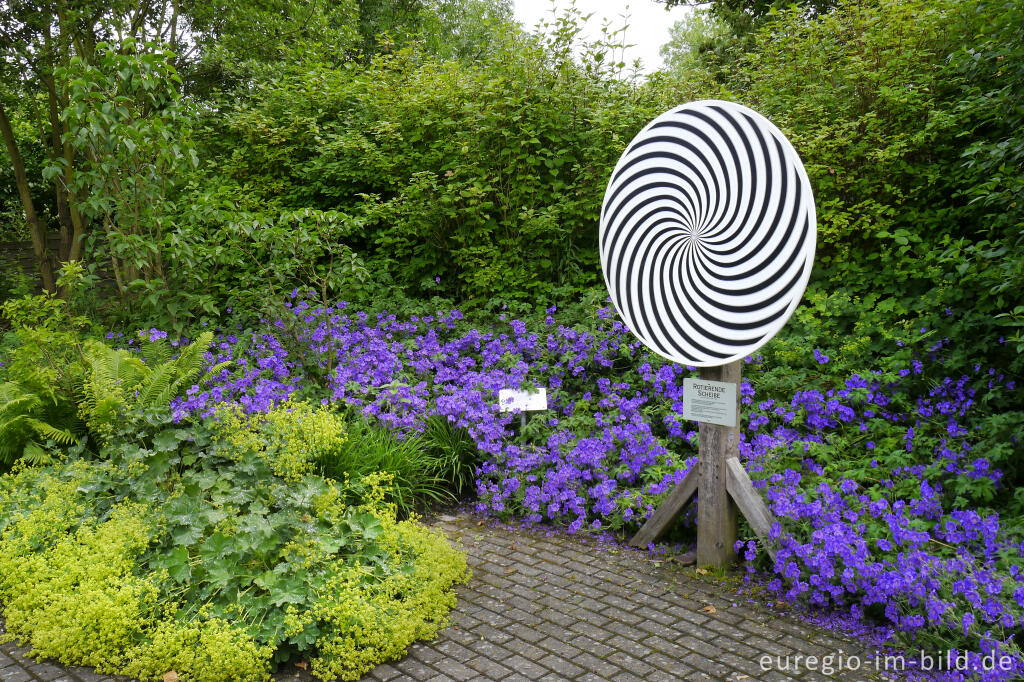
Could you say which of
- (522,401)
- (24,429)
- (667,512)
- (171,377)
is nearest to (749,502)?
(667,512)

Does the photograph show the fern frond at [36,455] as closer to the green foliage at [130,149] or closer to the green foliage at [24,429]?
the green foliage at [24,429]

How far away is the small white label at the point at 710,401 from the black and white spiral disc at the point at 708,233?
12cm

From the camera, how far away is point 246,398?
500 centimetres

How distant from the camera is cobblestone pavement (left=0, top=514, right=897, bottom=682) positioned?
10.3 ft

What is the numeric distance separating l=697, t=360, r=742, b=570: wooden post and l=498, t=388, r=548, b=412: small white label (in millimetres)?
1383

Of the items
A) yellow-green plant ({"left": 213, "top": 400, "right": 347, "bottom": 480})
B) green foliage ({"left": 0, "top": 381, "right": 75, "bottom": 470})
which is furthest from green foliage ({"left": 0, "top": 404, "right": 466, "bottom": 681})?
green foliage ({"left": 0, "top": 381, "right": 75, "bottom": 470})

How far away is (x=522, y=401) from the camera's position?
17.1 feet

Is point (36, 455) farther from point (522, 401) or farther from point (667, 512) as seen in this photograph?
point (667, 512)

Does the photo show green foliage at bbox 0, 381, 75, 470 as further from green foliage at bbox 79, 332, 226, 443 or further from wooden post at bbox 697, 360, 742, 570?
wooden post at bbox 697, 360, 742, 570

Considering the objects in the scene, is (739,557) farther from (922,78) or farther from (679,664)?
(922,78)

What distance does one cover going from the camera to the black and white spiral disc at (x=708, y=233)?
3.70 m

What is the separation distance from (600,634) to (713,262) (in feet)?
6.53

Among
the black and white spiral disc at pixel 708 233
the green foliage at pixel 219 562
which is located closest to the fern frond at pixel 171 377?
the green foliage at pixel 219 562

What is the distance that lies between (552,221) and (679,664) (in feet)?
14.2
